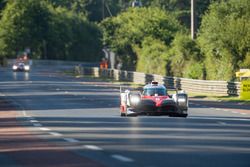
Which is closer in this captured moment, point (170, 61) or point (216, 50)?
point (216, 50)

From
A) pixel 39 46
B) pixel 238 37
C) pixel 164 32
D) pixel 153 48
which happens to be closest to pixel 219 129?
pixel 238 37

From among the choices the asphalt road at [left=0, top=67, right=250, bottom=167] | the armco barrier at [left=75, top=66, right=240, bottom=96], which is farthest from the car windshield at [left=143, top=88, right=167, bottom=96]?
the armco barrier at [left=75, top=66, right=240, bottom=96]

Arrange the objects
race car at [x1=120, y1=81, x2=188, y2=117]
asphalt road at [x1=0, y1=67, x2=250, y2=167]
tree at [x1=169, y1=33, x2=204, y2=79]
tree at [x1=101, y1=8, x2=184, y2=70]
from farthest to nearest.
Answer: tree at [x1=101, y1=8, x2=184, y2=70]
tree at [x1=169, y1=33, x2=204, y2=79]
race car at [x1=120, y1=81, x2=188, y2=117]
asphalt road at [x1=0, y1=67, x2=250, y2=167]

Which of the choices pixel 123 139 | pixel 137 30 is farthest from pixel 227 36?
pixel 123 139

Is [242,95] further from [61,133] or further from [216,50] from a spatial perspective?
[61,133]

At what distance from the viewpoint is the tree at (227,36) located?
190 ft

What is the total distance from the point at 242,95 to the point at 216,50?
44.8ft

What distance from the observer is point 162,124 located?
27719 millimetres

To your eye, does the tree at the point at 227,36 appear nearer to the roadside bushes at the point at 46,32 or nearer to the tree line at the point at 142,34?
the tree line at the point at 142,34

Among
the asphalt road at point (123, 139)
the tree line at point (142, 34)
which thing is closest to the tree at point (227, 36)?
the tree line at point (142, 34)

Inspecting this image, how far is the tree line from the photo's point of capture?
5966 centimetres

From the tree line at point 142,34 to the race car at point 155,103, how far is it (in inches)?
1022

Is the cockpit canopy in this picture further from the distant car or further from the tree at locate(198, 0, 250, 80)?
the distant car

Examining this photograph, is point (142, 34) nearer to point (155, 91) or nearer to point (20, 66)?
point (20, 66)
